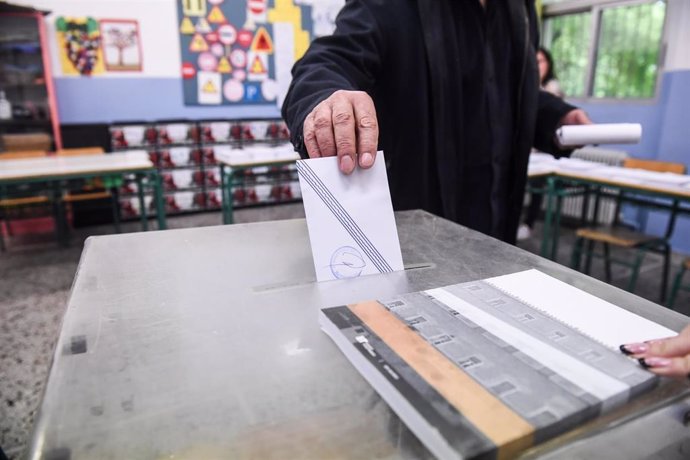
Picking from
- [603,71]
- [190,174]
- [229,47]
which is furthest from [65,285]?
[603,71]

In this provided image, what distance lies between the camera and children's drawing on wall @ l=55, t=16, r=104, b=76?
13.2ft

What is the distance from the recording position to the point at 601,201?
438cm

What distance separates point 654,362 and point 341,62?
32.0 inches

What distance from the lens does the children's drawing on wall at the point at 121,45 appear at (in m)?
4.18

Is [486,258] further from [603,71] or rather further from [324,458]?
[603,71]

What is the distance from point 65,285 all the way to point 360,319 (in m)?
3.06

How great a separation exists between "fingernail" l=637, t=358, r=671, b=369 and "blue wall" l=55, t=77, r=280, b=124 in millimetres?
4787

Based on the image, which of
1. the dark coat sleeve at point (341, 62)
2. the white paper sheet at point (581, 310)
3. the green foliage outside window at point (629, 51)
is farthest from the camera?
the green foliage outside window at point (629, 51)

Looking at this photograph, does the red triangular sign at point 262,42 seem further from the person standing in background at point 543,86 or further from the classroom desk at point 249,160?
the person standing in background at point 543,86

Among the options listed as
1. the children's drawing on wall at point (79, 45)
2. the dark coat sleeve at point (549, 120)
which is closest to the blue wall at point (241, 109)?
the children's drawing on wall at point (79, 45)

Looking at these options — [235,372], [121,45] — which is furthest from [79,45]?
[235,372]

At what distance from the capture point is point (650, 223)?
403 centimetres

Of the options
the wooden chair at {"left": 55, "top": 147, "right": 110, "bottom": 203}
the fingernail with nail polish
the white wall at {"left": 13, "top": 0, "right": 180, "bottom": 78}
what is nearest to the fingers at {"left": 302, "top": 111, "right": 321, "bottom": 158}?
the fingernail with nail polish

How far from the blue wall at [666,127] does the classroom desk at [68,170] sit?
3893 millimetres
